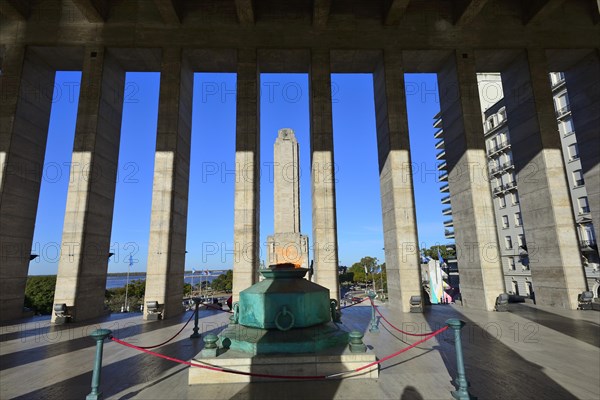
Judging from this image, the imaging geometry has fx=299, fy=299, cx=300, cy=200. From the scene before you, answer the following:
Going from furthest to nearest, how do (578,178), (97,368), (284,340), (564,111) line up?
(564,111) < (578,178) < (284,340) < (97,368)

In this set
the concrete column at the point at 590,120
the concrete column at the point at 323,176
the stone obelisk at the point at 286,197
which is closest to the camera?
the concrete column at the point at 323,176

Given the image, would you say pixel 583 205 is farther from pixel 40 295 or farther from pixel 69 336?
pixel 40 295

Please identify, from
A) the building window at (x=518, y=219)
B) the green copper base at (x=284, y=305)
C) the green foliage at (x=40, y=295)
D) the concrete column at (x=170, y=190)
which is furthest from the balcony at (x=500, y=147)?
the green foliage at (x=40, y=295)

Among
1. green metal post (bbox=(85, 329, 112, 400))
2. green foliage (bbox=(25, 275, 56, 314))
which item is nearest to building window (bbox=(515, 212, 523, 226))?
green metal post (bbox=(85, 329, 112, 400))

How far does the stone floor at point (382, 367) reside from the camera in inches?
225

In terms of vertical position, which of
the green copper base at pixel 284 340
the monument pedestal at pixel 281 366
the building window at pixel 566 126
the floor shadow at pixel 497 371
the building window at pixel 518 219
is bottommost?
the floor shadow at pixel 497 371

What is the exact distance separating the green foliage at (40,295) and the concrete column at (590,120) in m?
55.6

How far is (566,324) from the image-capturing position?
11844mm

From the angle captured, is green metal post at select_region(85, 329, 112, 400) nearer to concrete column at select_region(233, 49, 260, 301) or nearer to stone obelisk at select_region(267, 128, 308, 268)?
concrete column at select_region(233, 49, 260, 301)

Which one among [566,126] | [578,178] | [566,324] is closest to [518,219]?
[578,178]

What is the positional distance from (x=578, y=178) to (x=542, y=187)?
27.5m

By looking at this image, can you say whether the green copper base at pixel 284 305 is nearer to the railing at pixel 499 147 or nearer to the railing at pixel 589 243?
the railing at pixel 589 243

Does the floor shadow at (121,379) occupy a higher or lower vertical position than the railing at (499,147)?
lower

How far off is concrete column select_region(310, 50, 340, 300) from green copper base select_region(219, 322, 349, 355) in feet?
30.2
